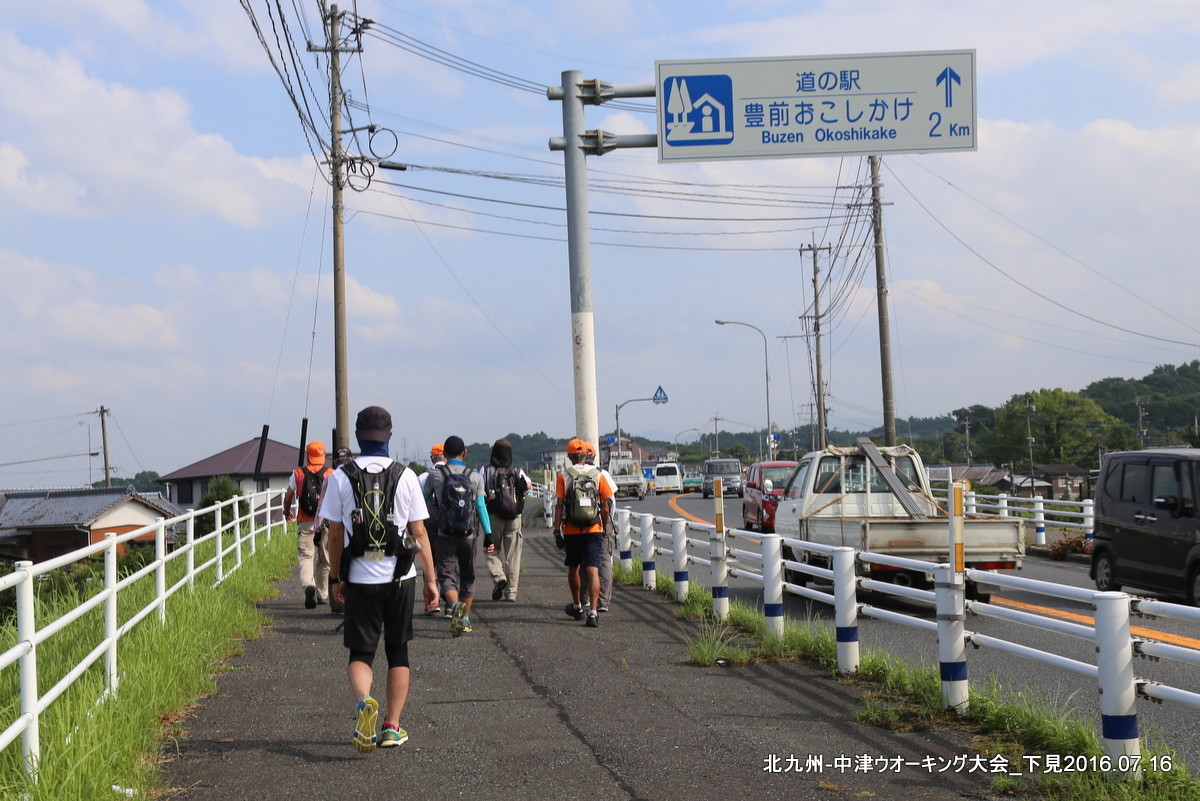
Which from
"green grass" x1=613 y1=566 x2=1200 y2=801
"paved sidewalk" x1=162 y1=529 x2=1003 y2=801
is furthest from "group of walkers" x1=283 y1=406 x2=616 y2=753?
"green grass" x1=613 y1=566 x2=1200 y2=801

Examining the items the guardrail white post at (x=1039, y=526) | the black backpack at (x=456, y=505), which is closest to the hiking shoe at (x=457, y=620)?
the black backpack at (x=456, y=505)

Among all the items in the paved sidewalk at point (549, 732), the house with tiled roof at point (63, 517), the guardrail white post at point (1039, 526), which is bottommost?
the house with tiled roof at point (63, 517)

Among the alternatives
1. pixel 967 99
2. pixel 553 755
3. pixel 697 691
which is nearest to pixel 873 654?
pixel 697 691

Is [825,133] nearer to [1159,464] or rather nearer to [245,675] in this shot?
[1159,464]

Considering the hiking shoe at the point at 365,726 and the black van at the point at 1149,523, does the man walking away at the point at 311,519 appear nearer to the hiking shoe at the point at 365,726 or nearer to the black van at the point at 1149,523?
the hiking shoe at the point at 365,726

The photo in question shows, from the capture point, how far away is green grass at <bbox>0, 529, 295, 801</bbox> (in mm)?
4934

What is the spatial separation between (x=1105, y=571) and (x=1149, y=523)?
103 cm

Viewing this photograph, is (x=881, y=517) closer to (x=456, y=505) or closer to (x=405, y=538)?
(x=456, y=505)

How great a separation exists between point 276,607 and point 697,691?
6.49 meters

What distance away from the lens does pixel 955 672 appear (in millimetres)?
6758

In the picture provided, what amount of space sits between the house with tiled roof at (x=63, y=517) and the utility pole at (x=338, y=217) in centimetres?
3129

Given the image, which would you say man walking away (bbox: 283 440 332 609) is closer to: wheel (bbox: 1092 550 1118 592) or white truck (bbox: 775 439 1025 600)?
white truck (bbox: 775 439 1025 600)

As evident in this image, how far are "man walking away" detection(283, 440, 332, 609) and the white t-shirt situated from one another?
5.41 m

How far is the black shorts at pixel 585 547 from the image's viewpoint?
35.6 feet
